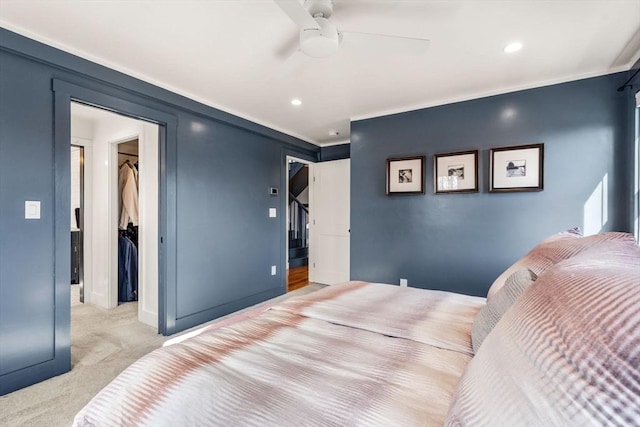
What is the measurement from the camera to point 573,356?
474 mm

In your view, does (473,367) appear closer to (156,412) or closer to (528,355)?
(528,355)

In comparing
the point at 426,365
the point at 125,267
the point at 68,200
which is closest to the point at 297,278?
the point at 125,267

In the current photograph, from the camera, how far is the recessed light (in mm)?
2098

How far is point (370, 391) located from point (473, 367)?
0.99ft

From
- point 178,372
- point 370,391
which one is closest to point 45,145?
point 178,372

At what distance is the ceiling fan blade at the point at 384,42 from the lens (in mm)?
1648

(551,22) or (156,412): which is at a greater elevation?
(551,22)

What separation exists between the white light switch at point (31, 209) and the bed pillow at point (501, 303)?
2798 mm

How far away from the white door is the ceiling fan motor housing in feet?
9.95

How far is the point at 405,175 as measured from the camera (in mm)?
3428

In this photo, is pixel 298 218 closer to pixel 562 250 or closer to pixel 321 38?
pixel 321 38

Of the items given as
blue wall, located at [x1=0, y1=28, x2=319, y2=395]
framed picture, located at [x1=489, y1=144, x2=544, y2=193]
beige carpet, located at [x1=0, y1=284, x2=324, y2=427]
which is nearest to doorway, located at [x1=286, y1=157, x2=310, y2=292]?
blue wall, located at [x1=0, y1=28, x2=319, y2=395]

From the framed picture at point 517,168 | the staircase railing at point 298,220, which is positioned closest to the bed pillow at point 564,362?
the framed picture at point 517,168

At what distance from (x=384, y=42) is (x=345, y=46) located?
1.00ft
